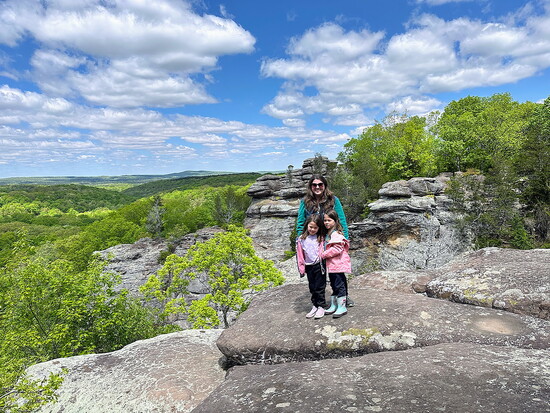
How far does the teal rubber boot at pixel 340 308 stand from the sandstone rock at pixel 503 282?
3.02 meters

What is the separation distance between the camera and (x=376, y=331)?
5.50 m

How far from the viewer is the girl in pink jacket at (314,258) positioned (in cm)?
625

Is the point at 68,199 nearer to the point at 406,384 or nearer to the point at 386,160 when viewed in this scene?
the point at 386,160

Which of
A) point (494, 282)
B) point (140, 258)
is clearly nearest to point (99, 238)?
point (140, 258)

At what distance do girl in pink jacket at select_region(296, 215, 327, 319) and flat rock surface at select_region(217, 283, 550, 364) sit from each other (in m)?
0.39

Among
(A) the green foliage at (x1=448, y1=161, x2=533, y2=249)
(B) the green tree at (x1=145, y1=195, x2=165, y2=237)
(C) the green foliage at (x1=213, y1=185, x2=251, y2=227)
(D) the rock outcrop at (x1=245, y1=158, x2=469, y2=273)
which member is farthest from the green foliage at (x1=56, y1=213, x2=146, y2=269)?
(A) the green foliage at (x1=448, y1=161, x2=533, y2=249)

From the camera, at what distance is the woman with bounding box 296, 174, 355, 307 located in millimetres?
6430

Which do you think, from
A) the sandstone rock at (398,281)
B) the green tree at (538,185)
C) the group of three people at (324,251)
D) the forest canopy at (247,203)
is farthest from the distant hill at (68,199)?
the group of three people at (324,251)

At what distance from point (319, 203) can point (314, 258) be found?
120cm

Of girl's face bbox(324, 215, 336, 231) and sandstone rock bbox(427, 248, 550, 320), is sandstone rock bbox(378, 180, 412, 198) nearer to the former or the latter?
sandstone rock bbox(427, 248, 550, 320)

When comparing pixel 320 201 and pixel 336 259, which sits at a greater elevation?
pixel 320 201

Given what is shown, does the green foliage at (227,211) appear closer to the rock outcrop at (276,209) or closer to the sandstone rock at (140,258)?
the rock outcrop at (276,209)

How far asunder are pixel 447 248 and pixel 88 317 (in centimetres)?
2791

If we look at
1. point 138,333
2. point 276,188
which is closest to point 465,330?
A: point 138,333
